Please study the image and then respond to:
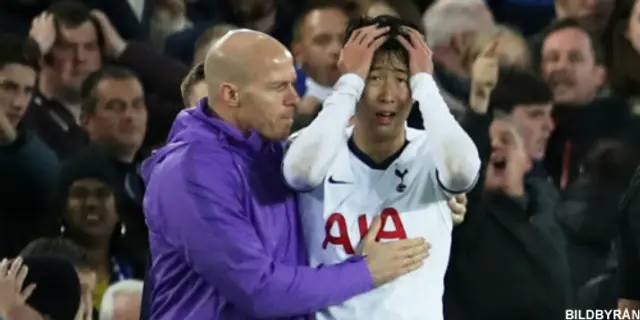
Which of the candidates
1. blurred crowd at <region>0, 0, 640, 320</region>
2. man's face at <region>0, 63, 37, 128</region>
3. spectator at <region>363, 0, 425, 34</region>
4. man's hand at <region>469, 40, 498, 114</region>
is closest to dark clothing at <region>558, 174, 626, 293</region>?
blurred crowd at <region>0, 0, 640, 320</region>

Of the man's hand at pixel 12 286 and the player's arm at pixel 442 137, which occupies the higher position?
the player's arm at pixel 442 137

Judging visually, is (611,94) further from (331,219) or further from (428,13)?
(331,219)

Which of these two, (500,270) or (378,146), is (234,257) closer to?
(378,146)

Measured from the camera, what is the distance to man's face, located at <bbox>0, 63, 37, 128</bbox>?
2.20 metres

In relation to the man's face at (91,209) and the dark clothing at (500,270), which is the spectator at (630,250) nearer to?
the dark clothing at (500,270)

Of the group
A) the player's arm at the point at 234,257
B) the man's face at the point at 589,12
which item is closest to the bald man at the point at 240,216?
the player's arm at the point at 234,257

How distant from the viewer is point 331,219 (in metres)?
1.32

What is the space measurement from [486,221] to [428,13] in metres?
0.46

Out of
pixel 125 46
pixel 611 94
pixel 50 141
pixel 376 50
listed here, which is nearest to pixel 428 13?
pixel 611 94

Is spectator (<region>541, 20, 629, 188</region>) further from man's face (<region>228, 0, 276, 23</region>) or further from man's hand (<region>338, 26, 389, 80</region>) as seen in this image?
man's hand (<region>338, 26, 389, 80</region>)

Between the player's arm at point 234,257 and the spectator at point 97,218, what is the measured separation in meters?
0.96

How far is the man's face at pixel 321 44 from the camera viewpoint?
2.21 meters

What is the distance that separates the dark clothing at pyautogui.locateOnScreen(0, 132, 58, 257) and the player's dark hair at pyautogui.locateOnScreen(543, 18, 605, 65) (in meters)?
1.06

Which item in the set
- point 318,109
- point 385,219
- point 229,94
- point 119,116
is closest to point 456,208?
point 385,219
